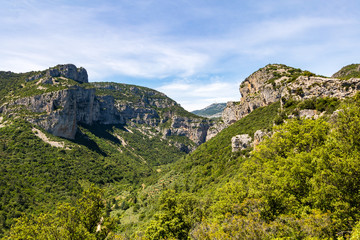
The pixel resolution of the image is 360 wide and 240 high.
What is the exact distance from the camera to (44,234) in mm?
23516

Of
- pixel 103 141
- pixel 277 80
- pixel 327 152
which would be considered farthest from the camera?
pixel 103 141

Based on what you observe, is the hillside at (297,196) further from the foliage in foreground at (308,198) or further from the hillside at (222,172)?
the hillside at (222,172)

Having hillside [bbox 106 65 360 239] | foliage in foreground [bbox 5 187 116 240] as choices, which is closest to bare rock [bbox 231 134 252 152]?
hillside [bbox 106 65 360 239]

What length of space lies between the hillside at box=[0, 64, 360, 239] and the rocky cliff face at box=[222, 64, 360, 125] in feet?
0.92

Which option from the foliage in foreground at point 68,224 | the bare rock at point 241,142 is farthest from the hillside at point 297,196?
the bare rock at point 241,142

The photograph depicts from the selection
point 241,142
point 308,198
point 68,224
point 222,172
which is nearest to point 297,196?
point 308,198

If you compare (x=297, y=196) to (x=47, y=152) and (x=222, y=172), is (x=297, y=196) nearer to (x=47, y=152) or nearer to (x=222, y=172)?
(x=222, y=172)

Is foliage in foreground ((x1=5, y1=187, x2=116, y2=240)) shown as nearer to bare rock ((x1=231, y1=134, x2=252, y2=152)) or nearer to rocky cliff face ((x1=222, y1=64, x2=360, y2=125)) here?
bare rock ((x1=231, y1=134, x2=252, y2=152))

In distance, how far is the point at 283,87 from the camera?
75.2m

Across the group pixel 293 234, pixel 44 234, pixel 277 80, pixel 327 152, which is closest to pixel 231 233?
pixel 293 234

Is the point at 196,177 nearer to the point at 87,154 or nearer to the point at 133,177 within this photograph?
the point at 133,177

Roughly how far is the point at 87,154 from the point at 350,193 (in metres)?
157

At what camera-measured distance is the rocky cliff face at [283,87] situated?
3666 cm

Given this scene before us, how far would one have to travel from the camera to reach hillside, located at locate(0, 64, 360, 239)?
14133 millimetres
